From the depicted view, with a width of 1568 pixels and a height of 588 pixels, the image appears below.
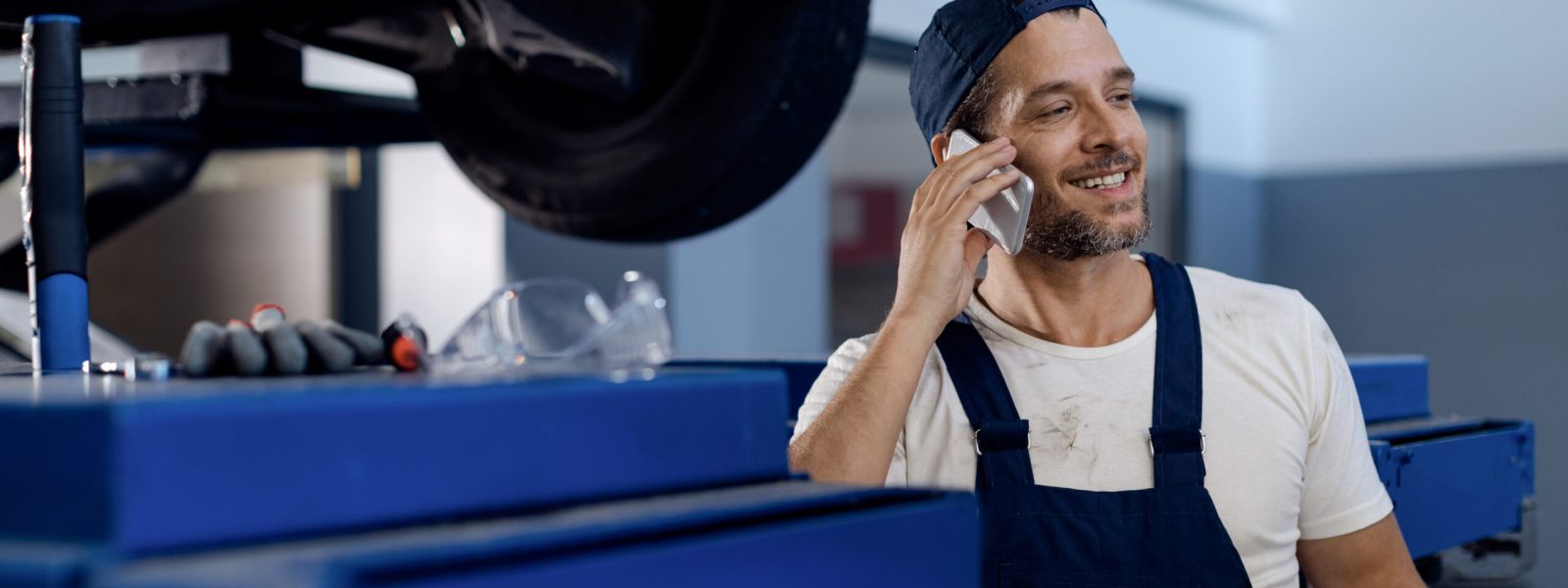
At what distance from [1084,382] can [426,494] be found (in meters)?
0.83

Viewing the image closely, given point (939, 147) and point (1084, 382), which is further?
point (939, 147)

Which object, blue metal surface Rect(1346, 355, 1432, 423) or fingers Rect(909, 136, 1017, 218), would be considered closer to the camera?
fingers Rect(909, 136, 1017, 218)

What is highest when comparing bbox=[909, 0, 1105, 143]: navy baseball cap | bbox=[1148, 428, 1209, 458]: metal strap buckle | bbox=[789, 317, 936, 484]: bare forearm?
bbox=[909, 0, 1105, 143]: navy baseball cap

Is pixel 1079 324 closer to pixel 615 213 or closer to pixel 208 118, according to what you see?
pixel 615 213

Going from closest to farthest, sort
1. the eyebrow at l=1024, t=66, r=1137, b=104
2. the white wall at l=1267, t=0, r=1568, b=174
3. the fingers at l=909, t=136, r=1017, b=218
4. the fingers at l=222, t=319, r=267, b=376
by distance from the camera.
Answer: the fingers at l=222, t=319, r=267, b=376 < the fingers at l=909, t=136, r=1017, b=218 < the eyebrow at l=1024, t=66, r=1137, b=104 < the white wall at l=1267, t=0, r=1568, b=174

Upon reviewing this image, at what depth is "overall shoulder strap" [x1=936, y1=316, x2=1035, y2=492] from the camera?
122cm

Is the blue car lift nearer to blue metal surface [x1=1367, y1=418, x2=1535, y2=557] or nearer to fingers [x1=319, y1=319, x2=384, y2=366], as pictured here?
blue metal surface [x1=1367, y1=418, x2=1535, y2=557]

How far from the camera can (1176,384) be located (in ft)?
4.11

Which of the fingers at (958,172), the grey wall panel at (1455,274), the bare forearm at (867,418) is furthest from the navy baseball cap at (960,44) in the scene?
the grey wall panel at (1455,274)

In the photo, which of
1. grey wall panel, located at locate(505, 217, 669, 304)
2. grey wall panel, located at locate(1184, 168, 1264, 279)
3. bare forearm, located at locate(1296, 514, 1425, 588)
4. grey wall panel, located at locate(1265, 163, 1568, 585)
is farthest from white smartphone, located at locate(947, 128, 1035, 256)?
grey wall panel, located at locate(1184, 168, 1264, 279)

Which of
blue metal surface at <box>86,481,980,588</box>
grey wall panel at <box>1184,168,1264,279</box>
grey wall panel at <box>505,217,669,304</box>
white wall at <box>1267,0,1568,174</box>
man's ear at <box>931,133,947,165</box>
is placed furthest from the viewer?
grey wall panel at <box>1184,168,1264,279</box>

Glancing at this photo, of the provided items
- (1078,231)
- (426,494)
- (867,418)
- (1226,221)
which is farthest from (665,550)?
(1226,221)

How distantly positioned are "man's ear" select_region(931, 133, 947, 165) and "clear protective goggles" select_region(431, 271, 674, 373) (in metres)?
→ 0.34

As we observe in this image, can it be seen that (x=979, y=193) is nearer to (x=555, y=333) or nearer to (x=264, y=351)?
(x=555, y=333)
